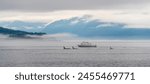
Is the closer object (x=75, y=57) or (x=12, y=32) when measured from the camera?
(x=12, y=32)

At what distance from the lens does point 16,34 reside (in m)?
23.0

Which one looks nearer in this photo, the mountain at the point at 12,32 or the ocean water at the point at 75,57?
the mountain at the point at 12,32

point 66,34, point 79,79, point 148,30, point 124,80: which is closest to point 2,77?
point 79,79

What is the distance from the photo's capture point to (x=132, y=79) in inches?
488

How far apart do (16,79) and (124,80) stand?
2542 millimetres

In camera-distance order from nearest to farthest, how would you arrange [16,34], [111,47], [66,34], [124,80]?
[124,80] < [16,34] < [66,34] < [111,47]

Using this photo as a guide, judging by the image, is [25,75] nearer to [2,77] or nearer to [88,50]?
[2,77]

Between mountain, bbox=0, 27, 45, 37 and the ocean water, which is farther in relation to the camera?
the ocean water

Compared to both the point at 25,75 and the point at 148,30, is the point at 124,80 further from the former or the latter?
the point at 148,30

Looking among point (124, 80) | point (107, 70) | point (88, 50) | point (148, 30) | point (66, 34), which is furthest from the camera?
point (88, 50)

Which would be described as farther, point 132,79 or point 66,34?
point 66,34

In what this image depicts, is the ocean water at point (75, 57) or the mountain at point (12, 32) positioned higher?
the mountain at point (12, 32)

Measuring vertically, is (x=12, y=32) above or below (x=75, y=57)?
above

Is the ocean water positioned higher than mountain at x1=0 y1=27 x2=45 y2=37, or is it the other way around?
Result: mountain at x1=0 y1=27 x2=45 y2=37
